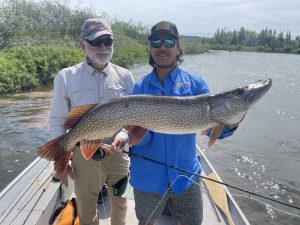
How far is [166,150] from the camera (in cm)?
288

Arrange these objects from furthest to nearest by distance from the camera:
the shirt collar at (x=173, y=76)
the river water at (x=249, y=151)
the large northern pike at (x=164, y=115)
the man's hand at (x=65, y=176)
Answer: the river water at (x=249, y=151) < the man's hand at (x=65, y=176) < the shirt collar at (x=173, y=76) < the large northern pike at (x=164, y=115)

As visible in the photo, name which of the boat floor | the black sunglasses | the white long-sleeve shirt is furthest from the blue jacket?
the boat floor

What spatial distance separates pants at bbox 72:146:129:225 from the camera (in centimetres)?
332

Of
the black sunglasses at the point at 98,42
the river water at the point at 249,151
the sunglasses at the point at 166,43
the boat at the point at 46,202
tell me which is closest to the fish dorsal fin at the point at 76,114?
the black sunglasses at the point at 98,42

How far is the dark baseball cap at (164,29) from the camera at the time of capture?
290 centimetres

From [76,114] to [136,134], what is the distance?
0.53m

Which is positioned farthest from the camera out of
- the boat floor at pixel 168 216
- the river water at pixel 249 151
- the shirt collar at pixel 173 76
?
the river water at pixel 249 151

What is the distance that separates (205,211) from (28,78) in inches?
663

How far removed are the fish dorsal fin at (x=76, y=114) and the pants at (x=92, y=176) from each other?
407 millimetres

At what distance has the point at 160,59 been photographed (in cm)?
289

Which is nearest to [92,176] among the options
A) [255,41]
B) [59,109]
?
[59,109]

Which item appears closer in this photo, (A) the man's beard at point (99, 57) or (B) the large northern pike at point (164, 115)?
(B) the large northern pike at point (164, 115)

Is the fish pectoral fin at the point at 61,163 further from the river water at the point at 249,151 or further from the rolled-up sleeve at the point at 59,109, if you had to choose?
the river water at the point at 249,151

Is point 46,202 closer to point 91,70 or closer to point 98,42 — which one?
point 91,70
